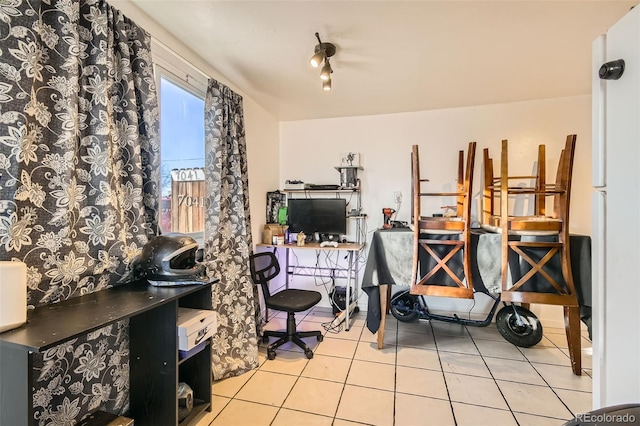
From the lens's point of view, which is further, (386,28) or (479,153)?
(479,153)

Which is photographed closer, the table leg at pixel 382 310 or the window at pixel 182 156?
the window at pixel 182 156

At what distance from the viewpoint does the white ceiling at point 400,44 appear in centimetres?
163

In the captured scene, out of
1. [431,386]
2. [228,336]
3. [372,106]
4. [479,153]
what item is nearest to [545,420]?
[431,386]

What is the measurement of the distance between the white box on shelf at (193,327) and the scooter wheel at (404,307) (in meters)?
1.99

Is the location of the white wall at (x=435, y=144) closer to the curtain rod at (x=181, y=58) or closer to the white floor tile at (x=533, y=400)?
the white floor tile at (x=533, y=400)

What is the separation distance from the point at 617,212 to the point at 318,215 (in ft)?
8.67

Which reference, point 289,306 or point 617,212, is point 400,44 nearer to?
point 617,212

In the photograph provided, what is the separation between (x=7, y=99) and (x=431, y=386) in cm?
269

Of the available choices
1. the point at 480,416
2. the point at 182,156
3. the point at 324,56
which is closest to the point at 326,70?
the point at 324,56

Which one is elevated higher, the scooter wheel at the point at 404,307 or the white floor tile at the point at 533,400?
the scooter wheel at the point at 404,307

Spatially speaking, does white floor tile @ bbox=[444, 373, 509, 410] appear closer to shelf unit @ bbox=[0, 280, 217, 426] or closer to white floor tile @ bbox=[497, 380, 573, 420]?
white floor tile @ bbox=[497, 380, 573, 420]

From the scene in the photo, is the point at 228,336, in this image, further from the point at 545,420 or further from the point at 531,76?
the point at 531,76

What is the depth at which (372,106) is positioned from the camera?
3.19 m

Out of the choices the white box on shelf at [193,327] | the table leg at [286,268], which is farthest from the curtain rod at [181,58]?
the table leg at [286,268]
